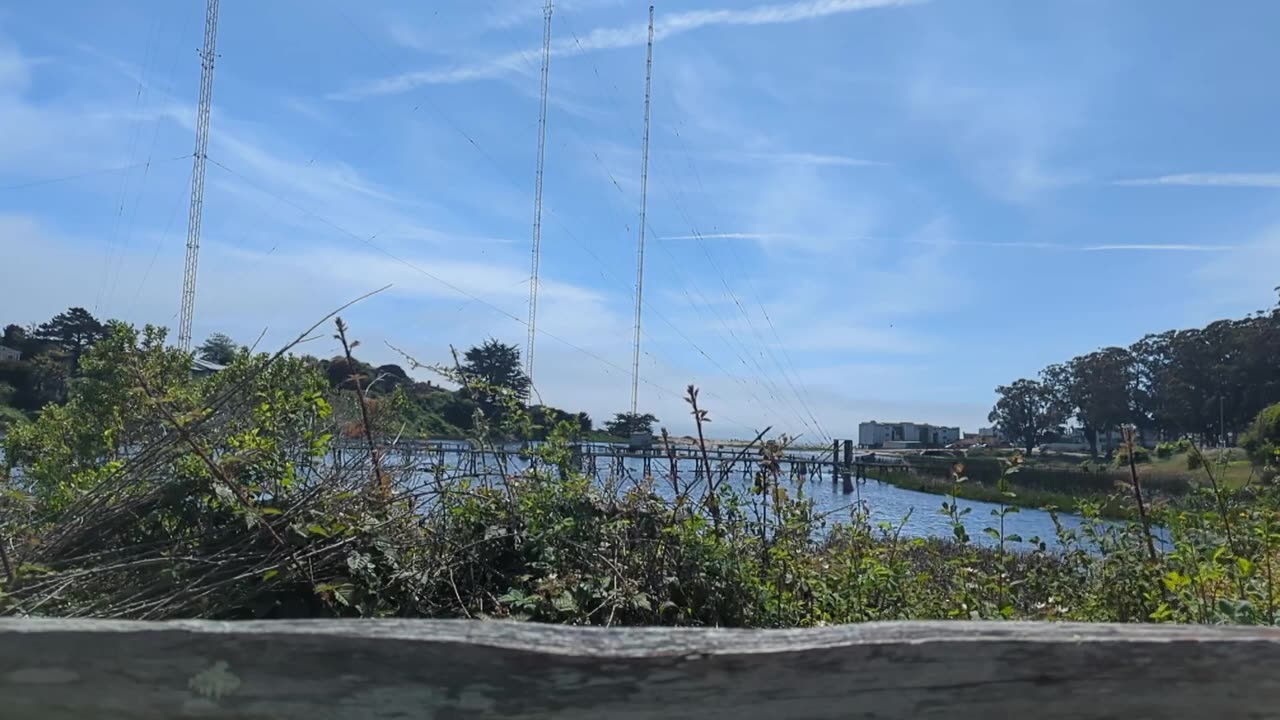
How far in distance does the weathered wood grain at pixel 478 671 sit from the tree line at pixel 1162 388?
1378 inches

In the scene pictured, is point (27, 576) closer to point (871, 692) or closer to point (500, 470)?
point (500, 470)

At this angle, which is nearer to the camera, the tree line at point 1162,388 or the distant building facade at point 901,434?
the tree line at point 1162,388

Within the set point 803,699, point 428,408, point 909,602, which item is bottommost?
point 909,602

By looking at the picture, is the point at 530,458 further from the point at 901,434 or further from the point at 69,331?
the point at 901,434

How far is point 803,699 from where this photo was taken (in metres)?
1.29

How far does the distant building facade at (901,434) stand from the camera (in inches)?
2714

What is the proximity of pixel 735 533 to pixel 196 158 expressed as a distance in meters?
23.3

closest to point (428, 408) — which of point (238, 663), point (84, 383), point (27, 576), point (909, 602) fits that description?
point (27, 576)

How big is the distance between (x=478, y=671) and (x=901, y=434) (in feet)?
257

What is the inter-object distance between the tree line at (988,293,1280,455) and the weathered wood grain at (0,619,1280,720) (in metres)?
35.0

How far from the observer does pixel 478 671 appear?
1222 millimetres

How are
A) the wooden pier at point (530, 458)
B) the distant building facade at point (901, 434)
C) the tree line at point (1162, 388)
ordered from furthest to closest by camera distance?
1. the distant building facade at point (901, 434)
2. the tree line at point (1162, 388)
3. the wooden pier at point (530, 458)

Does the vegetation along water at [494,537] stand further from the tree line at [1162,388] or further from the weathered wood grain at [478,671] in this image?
the tree line at [1162,388]

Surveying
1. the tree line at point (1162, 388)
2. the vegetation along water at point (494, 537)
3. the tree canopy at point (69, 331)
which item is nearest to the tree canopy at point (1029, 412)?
the tree line at point (1162, 388)
